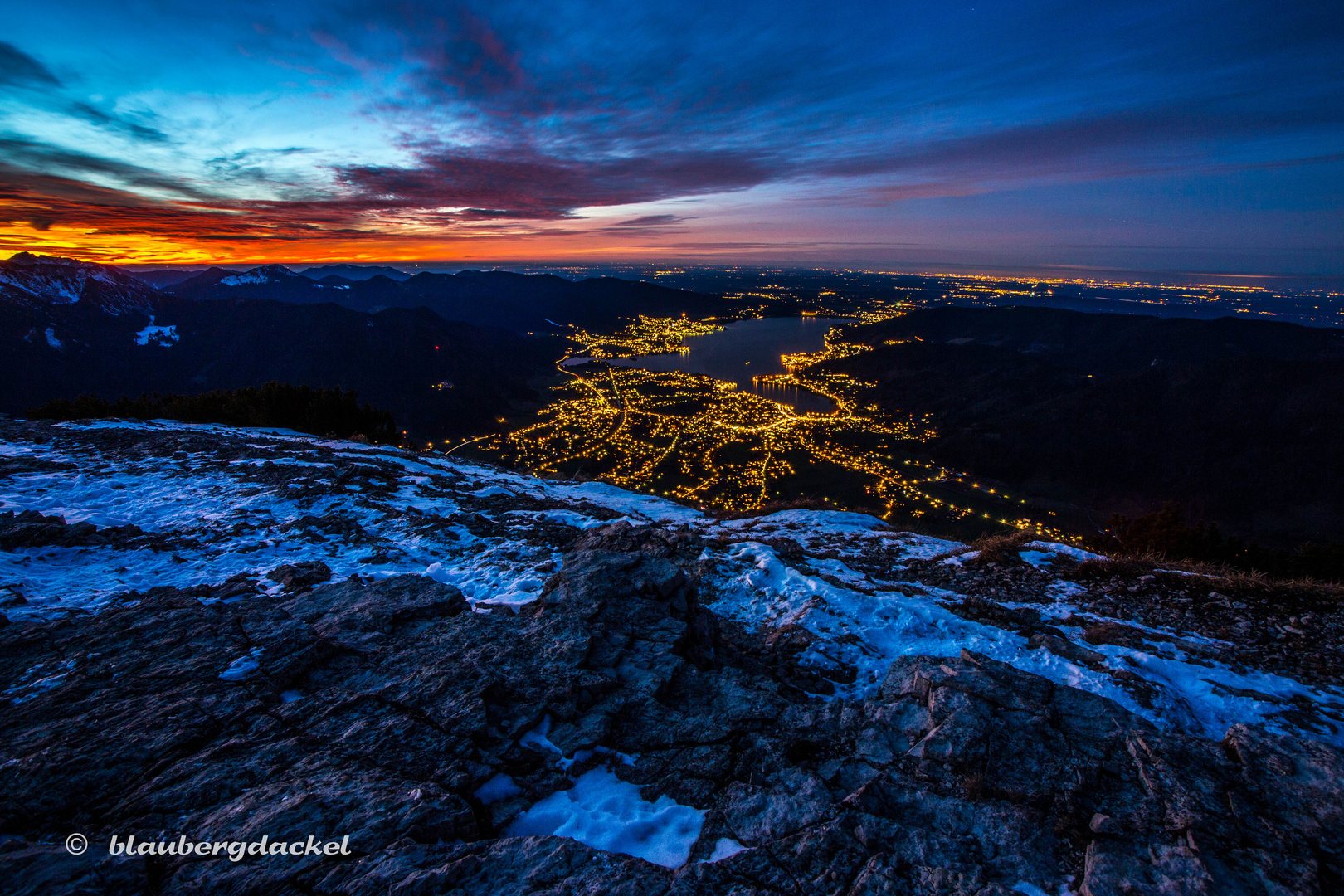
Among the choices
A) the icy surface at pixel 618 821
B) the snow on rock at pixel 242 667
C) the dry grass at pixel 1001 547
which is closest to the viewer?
the icy surface at pixel 618 821

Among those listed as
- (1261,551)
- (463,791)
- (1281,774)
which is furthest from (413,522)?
(1261,551)

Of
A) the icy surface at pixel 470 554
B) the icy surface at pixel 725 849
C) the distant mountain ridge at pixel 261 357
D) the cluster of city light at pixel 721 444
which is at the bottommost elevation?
the cluster of city light at pixel 721 444

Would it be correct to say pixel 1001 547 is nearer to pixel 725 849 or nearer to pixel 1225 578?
pixel 1225 578

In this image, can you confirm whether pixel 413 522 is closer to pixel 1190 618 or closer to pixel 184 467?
pixel 184 467

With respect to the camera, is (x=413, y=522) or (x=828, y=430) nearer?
(x=413, y=522)

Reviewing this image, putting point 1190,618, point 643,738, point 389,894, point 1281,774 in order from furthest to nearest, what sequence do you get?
point 1190,618 → point 643,738 → point 1281,774 → point 389,894

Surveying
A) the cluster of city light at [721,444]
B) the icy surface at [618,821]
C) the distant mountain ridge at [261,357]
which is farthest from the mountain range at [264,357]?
the icy surface at [618,821]

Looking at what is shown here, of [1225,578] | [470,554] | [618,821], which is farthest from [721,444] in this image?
[618,821]

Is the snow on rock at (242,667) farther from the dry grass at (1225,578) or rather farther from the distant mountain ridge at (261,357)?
the distant mountain ridge at (261,357)
